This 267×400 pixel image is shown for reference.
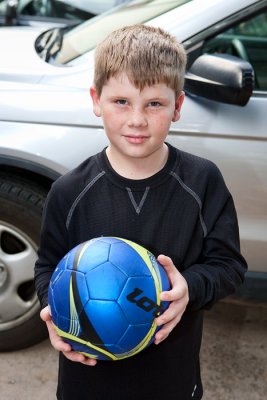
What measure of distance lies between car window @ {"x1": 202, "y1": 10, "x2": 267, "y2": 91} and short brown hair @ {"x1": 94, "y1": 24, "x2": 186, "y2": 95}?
6.46 feet

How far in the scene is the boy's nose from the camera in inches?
55.4

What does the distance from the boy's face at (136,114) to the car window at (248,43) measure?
2054 millimetres

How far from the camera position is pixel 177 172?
1.54 m

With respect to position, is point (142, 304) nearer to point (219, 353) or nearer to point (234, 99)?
point (234, 99)

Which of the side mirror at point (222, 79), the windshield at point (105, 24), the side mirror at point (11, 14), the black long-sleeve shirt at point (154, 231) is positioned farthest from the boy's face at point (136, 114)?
the side mirror at point (11, 14)

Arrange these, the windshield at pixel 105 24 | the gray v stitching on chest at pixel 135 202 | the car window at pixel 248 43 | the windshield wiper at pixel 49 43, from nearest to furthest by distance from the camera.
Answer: the gray v stitching on chest at pixel 135 202 → the windshield at pixel 105 24 → the windshield wiper at pixel 49 43 → the car window at pixel 248 43

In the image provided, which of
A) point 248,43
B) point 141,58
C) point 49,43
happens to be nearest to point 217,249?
point 141,58

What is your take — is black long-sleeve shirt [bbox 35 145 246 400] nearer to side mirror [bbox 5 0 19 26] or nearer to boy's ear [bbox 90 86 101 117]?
boy's ear [bbox 90 86 101 117]

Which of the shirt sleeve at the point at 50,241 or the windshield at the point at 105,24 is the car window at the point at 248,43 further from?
the shirt sleeve at the point at 50,241

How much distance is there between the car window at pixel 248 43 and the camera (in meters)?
3.47

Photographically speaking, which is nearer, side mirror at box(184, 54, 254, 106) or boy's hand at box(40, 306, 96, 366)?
boy's hand at box(40, 306, 96, 366)

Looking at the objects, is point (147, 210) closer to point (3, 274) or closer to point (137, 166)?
point (137, 166)

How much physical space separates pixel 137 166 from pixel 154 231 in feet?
0.60

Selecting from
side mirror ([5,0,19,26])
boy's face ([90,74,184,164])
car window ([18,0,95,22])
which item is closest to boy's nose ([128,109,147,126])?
boy's face ([90,74,184,164])
